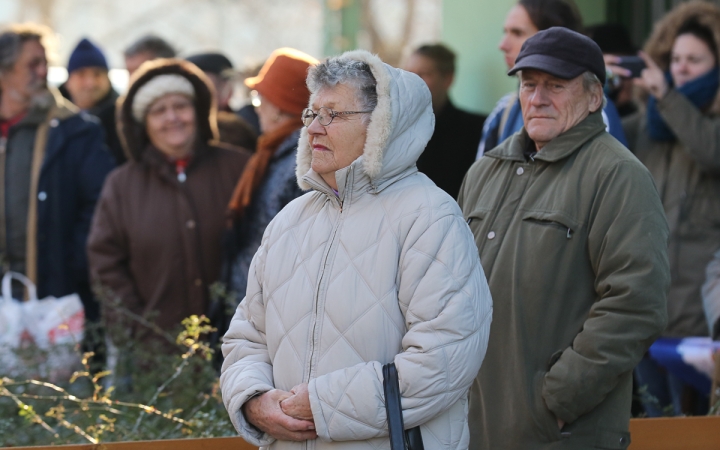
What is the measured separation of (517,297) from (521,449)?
0.47 metres

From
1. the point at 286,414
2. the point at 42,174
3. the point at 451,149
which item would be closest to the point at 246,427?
the point at 286,414

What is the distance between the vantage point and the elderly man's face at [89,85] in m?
7.45

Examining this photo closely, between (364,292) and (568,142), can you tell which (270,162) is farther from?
(364,292)

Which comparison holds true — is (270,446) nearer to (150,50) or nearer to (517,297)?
(517,297)

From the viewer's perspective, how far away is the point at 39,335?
5465 millimetres

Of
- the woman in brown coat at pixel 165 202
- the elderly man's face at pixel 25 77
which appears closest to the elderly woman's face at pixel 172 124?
the woman in brown coat at pixel 165 202

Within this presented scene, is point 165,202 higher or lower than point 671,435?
higher

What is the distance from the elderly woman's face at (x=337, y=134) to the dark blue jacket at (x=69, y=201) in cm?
371

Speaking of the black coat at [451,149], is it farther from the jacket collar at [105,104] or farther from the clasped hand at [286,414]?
the clasped hand at [286,414]

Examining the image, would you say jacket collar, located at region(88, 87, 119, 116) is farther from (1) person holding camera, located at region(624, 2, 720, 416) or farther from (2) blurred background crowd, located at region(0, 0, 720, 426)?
(1) person holding camera, located at region(624, 2, 720, 416)

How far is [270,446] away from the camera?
2811 mm

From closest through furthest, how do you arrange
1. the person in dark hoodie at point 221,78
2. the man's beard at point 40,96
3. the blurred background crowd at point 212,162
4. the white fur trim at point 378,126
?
the white fur trim at point 378,126, the blurred background crowd at point 212,162, the man's beard at point 40,96, the person in dark hoodie at point 221,78

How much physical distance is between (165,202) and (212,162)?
0.34 metres

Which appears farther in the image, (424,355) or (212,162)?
(212,162)
